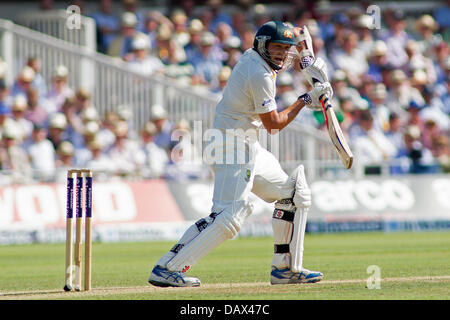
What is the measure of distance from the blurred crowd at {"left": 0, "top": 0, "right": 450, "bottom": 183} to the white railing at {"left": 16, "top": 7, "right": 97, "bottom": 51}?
805 millimetres

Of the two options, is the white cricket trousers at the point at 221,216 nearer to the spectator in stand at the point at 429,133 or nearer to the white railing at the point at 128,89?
the white railing at the point at 128,89

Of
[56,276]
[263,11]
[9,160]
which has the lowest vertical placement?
[56,276]

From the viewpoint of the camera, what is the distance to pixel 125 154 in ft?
58.0

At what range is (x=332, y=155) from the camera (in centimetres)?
1875

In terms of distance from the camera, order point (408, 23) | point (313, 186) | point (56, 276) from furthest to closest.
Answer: point (408, 23) → point (313, 186) → point (56, 276)

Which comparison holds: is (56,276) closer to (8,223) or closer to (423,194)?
(8,223)

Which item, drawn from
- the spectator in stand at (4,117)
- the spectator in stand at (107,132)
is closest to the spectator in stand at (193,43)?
the spectator in stand at (107,132)

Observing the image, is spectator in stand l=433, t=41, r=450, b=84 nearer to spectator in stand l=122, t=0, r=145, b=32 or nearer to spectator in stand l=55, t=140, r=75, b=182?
spectator in stand l=122, t=0, r=145, b=32

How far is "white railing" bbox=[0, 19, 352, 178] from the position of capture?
61.0ft

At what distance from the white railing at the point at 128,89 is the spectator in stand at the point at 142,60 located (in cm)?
37

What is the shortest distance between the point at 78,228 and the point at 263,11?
14547 millimetres

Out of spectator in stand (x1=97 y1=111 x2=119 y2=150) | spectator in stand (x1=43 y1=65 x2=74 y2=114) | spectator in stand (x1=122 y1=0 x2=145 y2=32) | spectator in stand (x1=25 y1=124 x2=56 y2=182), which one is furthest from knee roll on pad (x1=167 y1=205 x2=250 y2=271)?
spectator in stand (x1=122 y1=0 x2=145 y2=32)

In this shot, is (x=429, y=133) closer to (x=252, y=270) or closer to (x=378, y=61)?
(x=378, y=61)
